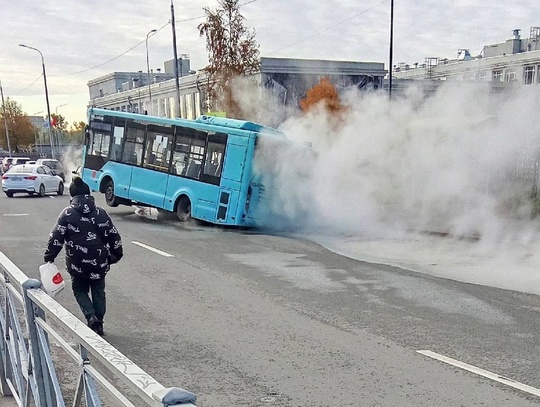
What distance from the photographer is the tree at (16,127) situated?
7619 cm

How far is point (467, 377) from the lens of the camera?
4.93 metres

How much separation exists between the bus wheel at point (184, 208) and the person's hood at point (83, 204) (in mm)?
9475

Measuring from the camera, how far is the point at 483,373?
502cm

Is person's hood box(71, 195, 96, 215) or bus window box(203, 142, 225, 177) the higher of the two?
bus window box(203, 142, 225, 177)

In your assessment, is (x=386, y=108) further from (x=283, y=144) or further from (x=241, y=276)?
(x=241, y=276)

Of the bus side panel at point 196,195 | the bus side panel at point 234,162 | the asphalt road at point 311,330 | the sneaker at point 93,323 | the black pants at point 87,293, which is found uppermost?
the bus side panel at point 234,162

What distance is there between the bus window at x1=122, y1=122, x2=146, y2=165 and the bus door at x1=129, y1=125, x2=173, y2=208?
0.21 m

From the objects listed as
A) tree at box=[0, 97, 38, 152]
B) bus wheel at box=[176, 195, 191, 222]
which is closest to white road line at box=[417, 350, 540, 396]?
bus wheel at box=[176, 195, 191, 222]

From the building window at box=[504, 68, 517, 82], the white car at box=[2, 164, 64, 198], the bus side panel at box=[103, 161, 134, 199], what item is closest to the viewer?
the building window at box=[504, 68, 517, 82]

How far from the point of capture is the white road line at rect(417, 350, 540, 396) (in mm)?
4676

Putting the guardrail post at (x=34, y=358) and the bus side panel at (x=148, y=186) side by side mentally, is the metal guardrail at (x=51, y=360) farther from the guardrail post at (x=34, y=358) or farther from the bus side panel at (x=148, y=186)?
the bus side panel at (x=148, y=186)

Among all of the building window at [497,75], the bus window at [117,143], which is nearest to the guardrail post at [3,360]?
the bus window at [117,143]

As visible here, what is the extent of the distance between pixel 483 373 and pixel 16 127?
82865mm

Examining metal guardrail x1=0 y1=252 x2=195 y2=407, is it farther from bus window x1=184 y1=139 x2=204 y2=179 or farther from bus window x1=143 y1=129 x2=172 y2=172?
bus window x1=143 y1=129 x2=172 y2=172
